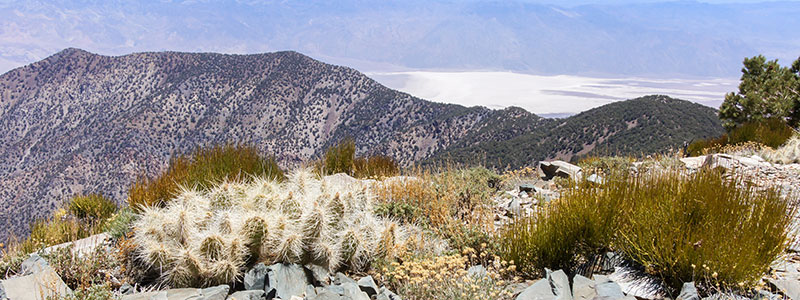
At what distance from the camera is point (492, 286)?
11.3ft

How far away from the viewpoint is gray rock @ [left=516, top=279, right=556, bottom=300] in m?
3.29

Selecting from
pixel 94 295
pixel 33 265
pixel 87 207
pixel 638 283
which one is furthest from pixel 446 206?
pixel 87 207

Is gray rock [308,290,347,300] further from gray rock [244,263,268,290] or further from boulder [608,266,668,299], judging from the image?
boulder [608,266,668,299]

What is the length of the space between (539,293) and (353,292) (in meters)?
1.25

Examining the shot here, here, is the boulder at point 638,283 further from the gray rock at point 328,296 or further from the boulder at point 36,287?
the boulder at point 36,287

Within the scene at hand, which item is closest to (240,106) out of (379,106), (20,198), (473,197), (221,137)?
(221,137)

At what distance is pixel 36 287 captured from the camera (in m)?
3.63

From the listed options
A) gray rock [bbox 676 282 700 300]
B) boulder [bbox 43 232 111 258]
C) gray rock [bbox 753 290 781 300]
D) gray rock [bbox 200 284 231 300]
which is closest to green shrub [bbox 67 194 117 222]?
boulder [bbox 43 232 111 258]

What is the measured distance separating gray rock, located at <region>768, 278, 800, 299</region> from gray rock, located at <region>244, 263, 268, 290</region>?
339cm

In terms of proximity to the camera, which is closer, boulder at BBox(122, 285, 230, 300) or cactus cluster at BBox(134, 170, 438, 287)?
boulder at BBox(122, 285, 230, 300)

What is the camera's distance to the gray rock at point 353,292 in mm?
3431

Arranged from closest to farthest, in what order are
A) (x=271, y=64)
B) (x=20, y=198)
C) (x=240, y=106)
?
(x=20, y=198), (x=240, y=106), (x=271, y=64)

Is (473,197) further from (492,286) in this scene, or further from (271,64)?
(271,64)

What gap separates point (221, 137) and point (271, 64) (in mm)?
20994
